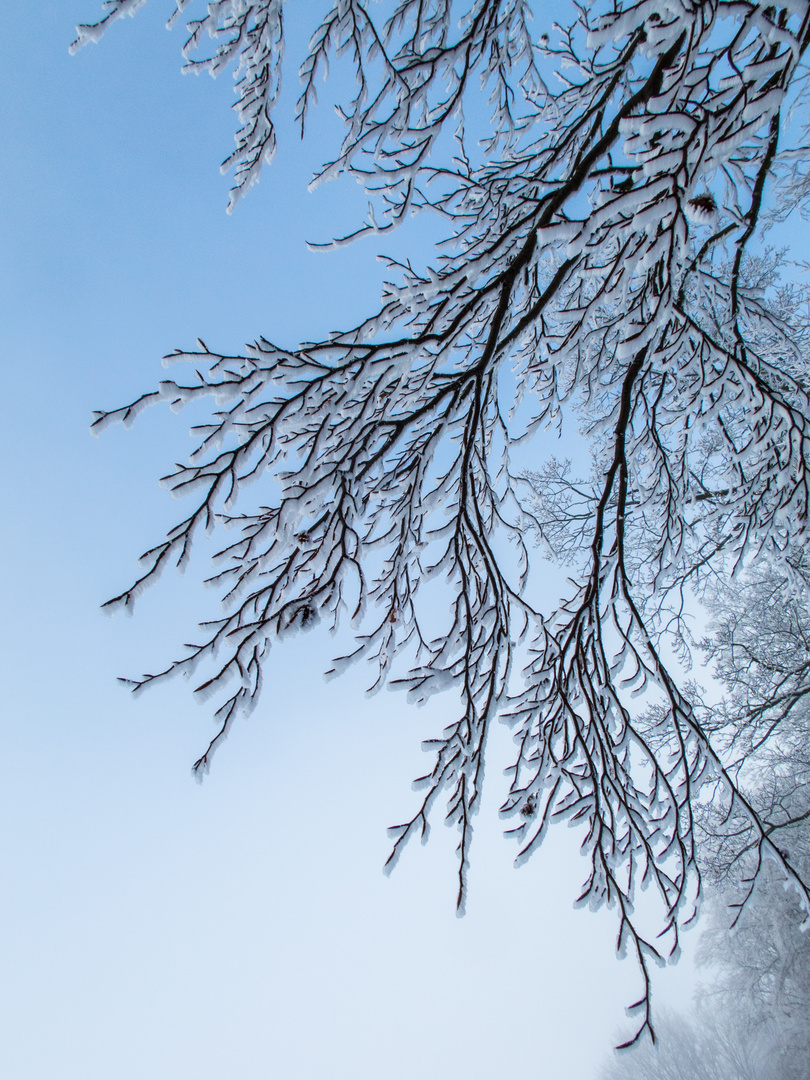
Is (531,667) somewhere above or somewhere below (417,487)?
below

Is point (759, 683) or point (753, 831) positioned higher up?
point (759, 683)

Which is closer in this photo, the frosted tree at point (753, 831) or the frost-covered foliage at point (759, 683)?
the frosted tree at point (753, 831)

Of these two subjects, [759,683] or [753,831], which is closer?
[753,831]

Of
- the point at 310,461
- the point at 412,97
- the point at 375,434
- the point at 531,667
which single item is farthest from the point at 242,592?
the point at 412,97

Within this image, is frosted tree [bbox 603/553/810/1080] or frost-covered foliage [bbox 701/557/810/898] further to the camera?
frost-covered foliage [bbox 701/557/810/898]

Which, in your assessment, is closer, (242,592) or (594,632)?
(242,592)

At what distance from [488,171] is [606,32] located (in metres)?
2.00

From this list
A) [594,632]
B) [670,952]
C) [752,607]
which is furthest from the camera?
[752,607]

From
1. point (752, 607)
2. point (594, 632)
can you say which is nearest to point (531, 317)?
point (594, 632)

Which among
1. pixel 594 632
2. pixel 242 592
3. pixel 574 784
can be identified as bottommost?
pixel 574 784

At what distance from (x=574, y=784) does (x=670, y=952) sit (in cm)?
52

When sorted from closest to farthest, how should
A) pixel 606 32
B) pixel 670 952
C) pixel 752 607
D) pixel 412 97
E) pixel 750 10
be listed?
1. pixel 606 32
2. pixel 750 10
3. pixel 670 952
4. pixel 412 97
5. pixel 752 607

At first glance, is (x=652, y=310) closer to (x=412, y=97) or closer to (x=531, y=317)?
(x=531, y=317)

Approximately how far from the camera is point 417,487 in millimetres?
1925
